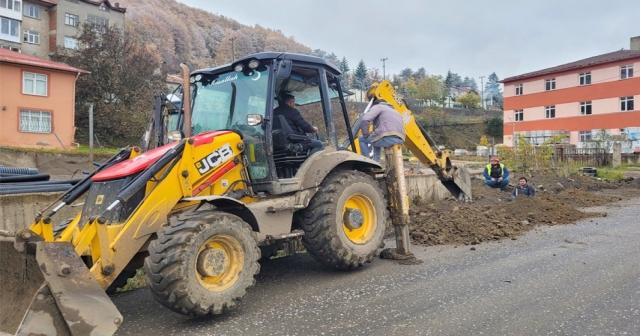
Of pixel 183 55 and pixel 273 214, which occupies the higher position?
pixel 183 55

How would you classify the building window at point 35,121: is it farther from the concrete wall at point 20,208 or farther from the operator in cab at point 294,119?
the operator in cab at point 294,119

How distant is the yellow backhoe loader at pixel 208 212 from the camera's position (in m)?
3.57

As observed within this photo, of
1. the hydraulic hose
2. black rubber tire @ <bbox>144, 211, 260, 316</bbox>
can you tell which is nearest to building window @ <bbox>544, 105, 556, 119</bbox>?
the hydraulic hose

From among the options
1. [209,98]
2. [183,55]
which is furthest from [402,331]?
[183,55]

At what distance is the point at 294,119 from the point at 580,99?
40.9m

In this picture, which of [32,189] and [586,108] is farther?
[586,108]

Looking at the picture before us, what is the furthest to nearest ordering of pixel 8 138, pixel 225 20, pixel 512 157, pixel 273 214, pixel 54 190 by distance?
pixel 225 20
pixel 8 138
pixel 512 157
pixel 54 190
pixel 273 214

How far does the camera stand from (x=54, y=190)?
286 inches

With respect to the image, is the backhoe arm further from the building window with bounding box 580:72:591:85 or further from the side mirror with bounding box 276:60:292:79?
Result: the building window with bounding box 580:72:591:85

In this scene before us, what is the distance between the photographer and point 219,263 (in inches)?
163

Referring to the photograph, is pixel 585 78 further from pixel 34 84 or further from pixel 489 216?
pixel 34 84

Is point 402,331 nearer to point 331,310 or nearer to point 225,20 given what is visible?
point 331,310

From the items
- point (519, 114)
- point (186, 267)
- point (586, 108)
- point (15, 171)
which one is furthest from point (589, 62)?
point (186, 267)

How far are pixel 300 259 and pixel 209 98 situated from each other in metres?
2.44
